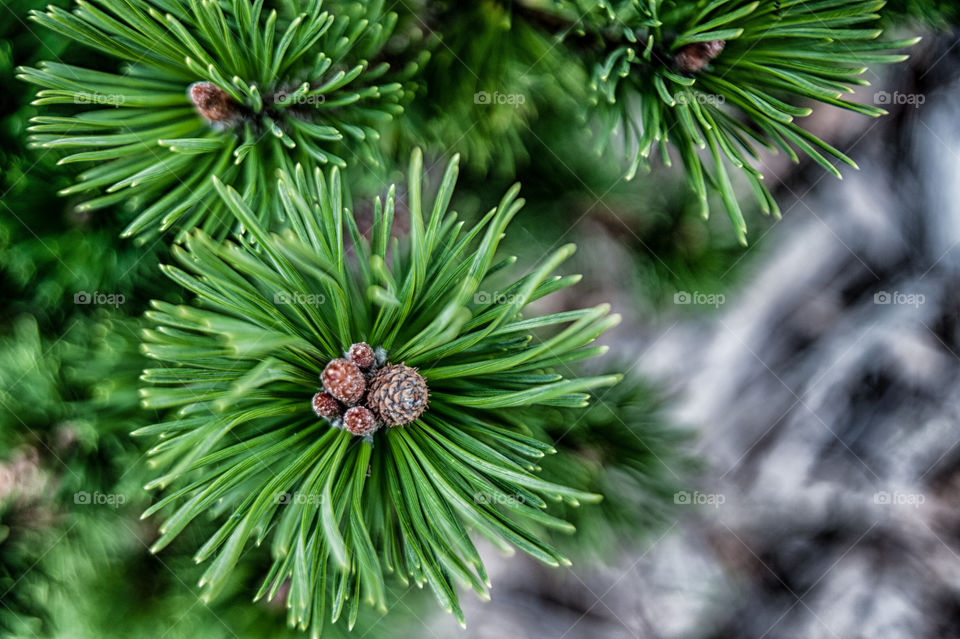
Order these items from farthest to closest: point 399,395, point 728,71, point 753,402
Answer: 1. point 753,402
2. point 728,71
3. point 399,395

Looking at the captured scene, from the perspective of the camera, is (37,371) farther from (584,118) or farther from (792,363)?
(792,363)

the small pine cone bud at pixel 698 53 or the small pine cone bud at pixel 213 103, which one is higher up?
the small pine cone bud at pixel 698 53

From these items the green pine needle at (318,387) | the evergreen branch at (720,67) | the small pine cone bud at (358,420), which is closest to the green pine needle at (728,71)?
the evergreen branch at (720,67)

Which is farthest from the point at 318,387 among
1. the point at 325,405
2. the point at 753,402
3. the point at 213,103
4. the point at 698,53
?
the point at 753,402

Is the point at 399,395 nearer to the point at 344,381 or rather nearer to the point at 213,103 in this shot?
the point at 344,381

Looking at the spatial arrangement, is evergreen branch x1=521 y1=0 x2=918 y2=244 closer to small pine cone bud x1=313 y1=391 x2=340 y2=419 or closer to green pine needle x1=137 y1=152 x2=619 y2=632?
green pine needle x1=137 y1=152 x2=619 y2=632

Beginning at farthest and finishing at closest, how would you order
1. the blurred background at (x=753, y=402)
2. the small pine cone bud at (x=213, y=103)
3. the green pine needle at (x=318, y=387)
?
the blurred background at (x=753, y=402), the small pine cone bud at (x=213, y=103), the green pine needle at (x=318, y=387)

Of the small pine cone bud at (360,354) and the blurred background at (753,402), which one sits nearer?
the small pine cone bud at (360,354)

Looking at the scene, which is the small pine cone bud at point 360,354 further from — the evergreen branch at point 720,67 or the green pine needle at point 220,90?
the evergreen branch at point 720,67
